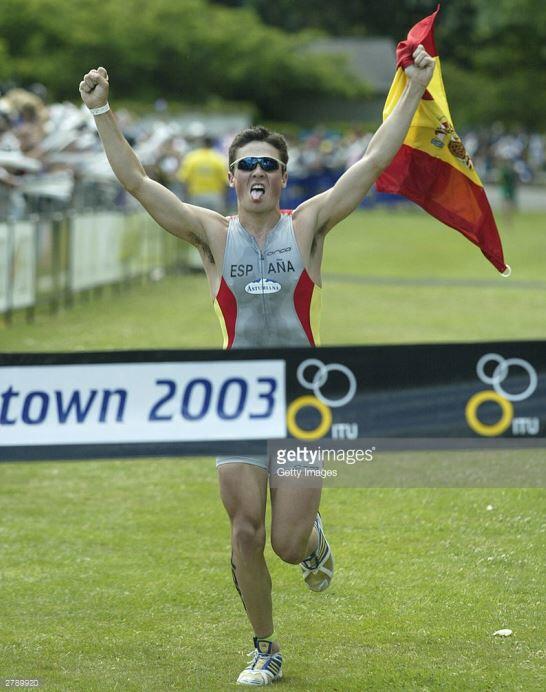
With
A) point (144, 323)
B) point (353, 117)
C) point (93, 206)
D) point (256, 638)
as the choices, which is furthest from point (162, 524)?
point (353, 117)

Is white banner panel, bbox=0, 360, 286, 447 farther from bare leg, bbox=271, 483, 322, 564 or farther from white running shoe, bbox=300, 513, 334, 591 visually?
white running shoe, bbox=300, 513, 334, 591

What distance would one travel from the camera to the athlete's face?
21.6 feet

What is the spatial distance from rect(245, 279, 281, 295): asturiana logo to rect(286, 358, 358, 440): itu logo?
83 cm

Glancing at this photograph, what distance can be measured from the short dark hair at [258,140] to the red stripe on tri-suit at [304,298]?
1.80 ft

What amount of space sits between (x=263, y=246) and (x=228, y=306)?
300 mm

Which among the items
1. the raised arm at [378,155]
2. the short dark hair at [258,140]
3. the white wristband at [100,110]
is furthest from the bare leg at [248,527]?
the white wristband at [100,110]

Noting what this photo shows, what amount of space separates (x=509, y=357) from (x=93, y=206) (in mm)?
17436

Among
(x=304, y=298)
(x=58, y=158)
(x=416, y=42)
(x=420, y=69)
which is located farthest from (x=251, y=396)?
(x=58, y=158)

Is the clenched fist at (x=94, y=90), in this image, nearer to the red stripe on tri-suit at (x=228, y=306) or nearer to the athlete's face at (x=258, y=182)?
the athlete's face at (x=258, y=182)

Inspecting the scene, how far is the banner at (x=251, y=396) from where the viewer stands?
5.75 m

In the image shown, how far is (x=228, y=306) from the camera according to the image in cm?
659

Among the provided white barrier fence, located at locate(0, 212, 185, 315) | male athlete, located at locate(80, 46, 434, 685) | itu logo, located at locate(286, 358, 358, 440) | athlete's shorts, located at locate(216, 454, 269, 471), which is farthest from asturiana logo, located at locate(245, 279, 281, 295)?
white barrier fence, located at locate(0, 212, 185, 315)

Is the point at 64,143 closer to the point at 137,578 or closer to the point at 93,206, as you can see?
the point at 93,206

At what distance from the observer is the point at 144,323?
769 inches
